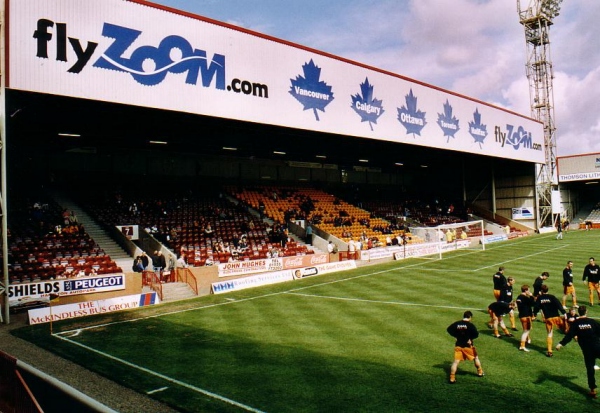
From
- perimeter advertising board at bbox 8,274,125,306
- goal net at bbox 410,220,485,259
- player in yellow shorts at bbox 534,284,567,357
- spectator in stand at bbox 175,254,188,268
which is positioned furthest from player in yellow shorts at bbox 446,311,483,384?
goal net at bbox 410,220,485,259

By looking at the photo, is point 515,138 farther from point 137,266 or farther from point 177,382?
point 177,382

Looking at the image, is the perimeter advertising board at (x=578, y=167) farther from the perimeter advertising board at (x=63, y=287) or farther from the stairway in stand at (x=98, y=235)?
the perimeter advertising board at (x=63, y=287)

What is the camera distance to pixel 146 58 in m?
23.0

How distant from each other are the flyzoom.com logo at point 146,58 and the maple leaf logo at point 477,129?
2586cm

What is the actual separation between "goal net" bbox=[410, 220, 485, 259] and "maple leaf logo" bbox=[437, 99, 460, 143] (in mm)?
8452

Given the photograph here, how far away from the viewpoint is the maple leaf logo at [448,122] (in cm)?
4006

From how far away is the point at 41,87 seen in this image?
19.8 meters

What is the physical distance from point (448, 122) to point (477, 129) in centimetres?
561

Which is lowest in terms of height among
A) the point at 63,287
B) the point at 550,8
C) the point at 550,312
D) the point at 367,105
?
the point at 550,312

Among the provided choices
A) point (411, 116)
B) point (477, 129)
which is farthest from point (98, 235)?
point (477, 129)

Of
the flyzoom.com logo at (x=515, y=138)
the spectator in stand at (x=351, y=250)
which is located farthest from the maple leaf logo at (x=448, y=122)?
the spectator in stand at (x=351, y=250)

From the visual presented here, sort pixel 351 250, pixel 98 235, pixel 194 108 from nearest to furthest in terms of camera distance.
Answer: pixel 194 108 < pixel 98 235 < pixel 351 250

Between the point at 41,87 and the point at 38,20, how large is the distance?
2.92m

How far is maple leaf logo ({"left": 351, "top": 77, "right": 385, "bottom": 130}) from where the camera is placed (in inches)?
1284
